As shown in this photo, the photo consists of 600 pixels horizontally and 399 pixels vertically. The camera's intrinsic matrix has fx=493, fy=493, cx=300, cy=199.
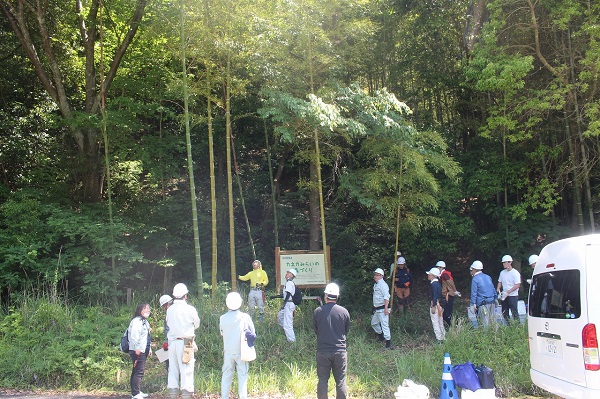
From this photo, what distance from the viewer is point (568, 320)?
211 inches

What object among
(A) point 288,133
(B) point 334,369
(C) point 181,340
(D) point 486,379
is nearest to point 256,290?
(A) point 288,133

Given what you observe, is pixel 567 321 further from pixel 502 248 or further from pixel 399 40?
pixel 399 40

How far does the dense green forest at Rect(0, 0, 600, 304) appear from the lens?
36.5 feet

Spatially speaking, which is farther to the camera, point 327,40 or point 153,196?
point 153,196

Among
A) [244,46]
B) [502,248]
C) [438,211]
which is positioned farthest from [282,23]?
[502,248]

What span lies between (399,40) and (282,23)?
25.0 feet

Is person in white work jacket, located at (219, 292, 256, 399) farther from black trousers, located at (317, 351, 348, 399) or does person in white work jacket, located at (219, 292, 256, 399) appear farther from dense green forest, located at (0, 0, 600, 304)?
dense green forest, located at (0, 0, 600, 304)

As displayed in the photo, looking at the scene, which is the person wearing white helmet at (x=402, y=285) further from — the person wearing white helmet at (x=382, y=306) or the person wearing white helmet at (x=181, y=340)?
the person wearing white helmet at (x=181, y=340)

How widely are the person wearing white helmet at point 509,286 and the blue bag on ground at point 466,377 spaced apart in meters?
4.02

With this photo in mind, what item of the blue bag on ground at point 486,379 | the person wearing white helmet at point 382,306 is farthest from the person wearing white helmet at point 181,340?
the person wearing white helmet at point 382,306

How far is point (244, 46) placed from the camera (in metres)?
11.0

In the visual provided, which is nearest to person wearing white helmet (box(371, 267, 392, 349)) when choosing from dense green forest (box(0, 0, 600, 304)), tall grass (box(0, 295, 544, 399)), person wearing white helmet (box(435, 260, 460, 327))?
tall grass (box(0, 295, 544, 399))

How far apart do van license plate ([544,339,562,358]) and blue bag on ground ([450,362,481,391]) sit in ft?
3.91

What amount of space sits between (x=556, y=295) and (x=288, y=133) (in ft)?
20.2
